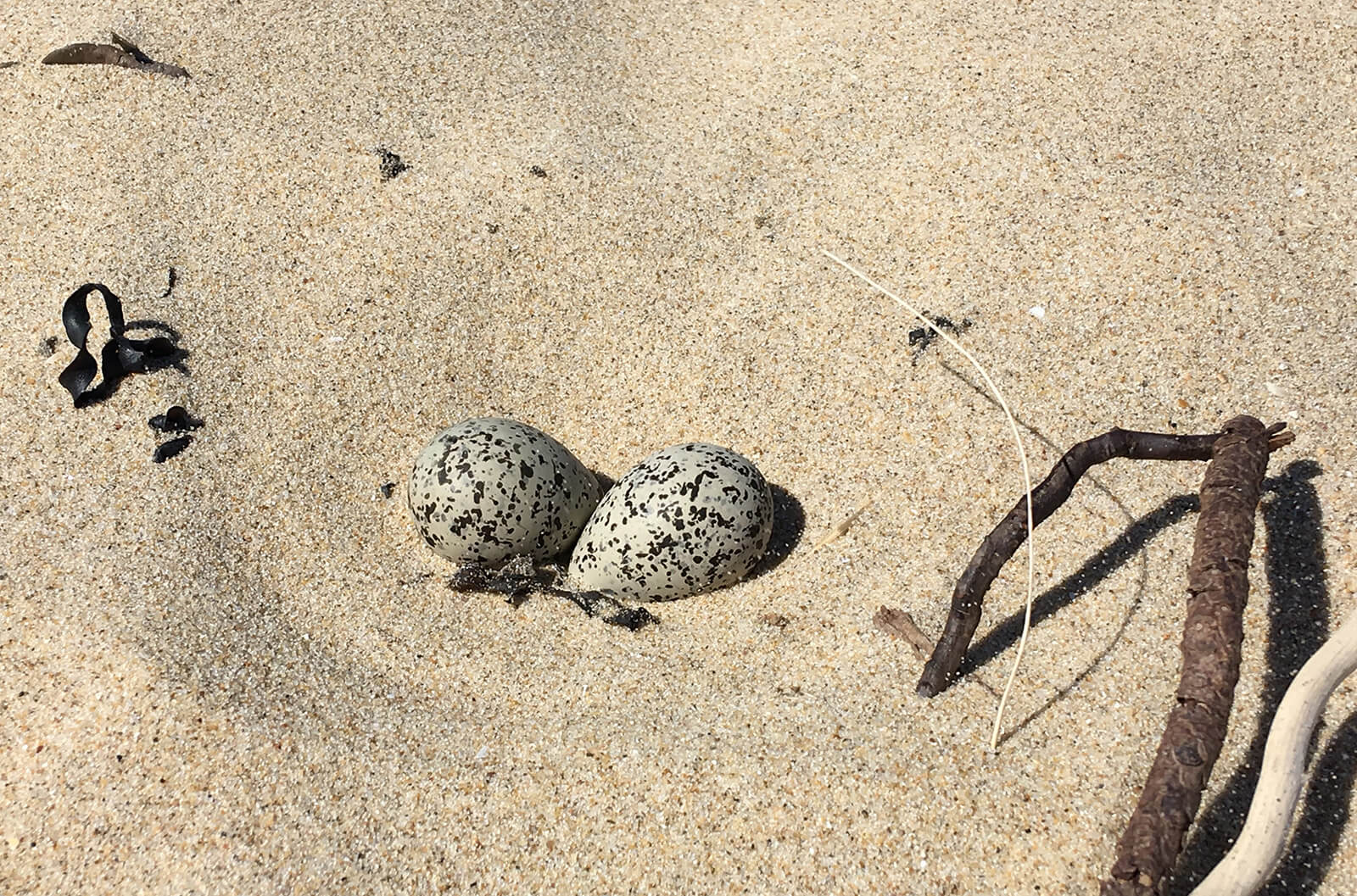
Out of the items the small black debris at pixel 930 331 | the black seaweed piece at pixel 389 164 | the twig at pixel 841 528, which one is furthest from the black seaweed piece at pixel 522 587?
the black seaweed piece at pixel 389 164

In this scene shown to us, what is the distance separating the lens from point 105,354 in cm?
333

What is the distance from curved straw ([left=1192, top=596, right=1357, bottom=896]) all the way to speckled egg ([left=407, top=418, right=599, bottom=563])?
1.90 m

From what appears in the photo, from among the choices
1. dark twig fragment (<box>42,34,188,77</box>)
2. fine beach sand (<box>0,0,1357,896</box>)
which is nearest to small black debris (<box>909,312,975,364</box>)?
fine beach sand (<box>0,0,1357,896</box>)

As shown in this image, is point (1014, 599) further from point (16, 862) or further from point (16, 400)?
point (16, 400)

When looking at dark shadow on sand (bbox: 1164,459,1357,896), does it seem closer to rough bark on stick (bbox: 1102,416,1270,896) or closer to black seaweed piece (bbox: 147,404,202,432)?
rough bark on stick (bbox: 1102,416,1270,896)

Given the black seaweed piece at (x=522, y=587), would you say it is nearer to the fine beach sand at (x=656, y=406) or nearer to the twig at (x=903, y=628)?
the fine beach sand at (x=656, y=406)

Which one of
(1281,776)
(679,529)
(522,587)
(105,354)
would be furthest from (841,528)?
(105,354)

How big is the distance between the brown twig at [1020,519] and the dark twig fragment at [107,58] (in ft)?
13.0

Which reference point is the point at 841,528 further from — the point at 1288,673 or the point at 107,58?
the point at 107,58

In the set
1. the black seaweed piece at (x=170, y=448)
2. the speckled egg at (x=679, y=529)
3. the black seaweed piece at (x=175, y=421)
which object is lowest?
the black seaweed piece at (x=170, y=448)

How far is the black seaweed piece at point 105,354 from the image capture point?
3.29 m

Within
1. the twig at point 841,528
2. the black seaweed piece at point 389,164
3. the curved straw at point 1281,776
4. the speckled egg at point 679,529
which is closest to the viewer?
the curved straw at point 1281,776

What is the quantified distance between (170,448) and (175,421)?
0.12 metres

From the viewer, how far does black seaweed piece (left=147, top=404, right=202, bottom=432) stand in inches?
128
